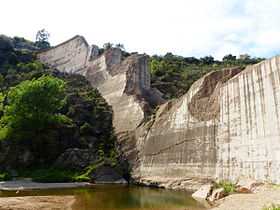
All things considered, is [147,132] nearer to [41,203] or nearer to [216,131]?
[216,131]

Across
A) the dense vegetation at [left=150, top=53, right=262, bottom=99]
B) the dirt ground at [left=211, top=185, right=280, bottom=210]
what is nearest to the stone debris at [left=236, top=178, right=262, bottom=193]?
the dirt ground at [left=211, top=185, right=280, bottom=210]

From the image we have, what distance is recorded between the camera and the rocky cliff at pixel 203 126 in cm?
2716

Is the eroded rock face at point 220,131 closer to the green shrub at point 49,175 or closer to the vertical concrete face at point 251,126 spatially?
the vertical concrete face at point 251,126

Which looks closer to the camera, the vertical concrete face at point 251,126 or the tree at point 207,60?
the vertical concrete face at point 251,126

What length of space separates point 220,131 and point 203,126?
275 cm

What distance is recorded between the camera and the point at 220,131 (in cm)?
3281

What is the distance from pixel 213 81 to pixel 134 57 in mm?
22028

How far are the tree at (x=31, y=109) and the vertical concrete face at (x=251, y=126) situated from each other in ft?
76.5

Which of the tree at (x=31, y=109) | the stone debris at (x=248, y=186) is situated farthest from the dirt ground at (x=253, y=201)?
the tree at (x=31, y=109)

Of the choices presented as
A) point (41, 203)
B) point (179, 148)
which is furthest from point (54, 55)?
point (41, 203)

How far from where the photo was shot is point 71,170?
43469 millimetres

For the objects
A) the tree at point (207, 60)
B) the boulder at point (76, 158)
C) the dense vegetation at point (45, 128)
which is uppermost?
the tree at point (207, 60)

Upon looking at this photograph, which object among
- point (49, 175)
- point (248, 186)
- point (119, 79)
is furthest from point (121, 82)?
point (248, 186)

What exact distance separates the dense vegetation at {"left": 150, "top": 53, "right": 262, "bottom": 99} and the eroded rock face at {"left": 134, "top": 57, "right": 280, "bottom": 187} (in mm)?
22832
